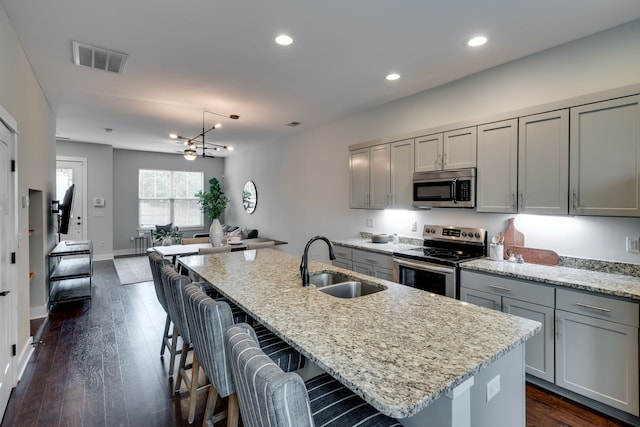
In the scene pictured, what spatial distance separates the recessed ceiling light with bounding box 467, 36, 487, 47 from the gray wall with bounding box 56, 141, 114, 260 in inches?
318

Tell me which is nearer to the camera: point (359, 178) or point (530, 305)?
point (530, 305)

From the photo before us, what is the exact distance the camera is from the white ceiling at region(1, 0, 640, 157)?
226 cm

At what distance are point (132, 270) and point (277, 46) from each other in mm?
5818

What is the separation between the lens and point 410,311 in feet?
5.35

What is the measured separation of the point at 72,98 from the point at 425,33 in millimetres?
4411

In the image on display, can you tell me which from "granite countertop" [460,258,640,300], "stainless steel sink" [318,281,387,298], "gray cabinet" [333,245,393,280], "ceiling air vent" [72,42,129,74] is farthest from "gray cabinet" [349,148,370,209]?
"ceiling air vent" [72,42,129,74]

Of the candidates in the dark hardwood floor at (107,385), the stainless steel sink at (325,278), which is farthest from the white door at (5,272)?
the stainless steel sink at (325,278)

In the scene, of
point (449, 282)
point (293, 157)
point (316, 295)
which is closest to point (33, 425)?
point (316, 295)

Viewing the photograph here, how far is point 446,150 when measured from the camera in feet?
11.0

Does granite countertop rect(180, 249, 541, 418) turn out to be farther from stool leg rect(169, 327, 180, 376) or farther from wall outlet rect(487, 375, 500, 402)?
stool leg rect(169, 327, 180, 376)

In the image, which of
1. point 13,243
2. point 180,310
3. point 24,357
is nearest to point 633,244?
point 180,310

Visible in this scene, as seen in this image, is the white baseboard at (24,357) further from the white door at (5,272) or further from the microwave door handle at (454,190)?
the microwave door handle at (454,190)

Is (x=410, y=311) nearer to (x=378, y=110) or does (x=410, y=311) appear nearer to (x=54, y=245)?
(x=378, y=110)

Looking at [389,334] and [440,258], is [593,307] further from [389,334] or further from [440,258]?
[389,334]
